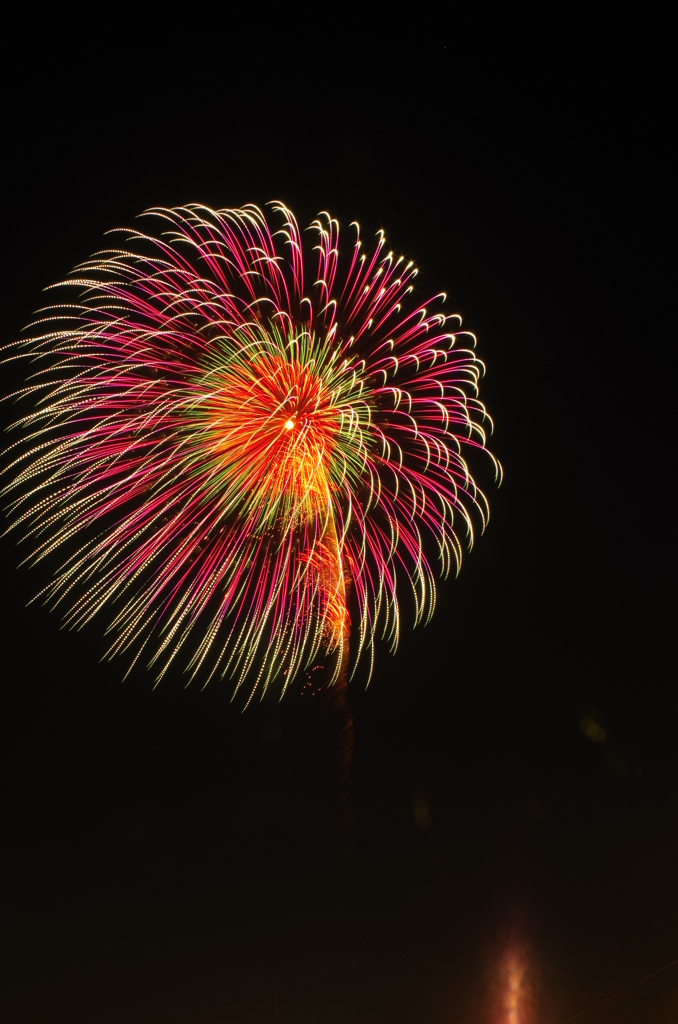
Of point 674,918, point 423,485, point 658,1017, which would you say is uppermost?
point 423,485

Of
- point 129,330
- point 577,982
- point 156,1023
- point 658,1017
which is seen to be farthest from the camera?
point 577,982

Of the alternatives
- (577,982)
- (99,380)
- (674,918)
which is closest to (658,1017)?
(577,982)

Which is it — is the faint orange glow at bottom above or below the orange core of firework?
below

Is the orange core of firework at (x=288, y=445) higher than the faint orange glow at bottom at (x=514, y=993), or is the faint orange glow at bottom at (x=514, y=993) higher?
the orange core of firework at (x=288, y=445)

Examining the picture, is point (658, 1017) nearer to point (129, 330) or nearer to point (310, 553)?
point (310, 553)

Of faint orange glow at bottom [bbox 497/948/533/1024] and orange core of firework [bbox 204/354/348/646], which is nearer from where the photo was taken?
orange core of firework [bbox 204/354/348/646]

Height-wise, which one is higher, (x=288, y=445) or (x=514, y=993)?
(x=288, y=445)

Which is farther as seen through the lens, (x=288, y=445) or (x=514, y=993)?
(x=514, y=993)

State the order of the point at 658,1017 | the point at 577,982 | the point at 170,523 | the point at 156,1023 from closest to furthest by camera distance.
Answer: the point at 170,523
the point at 658,1017
the point at 156,1023
the point at 577,982

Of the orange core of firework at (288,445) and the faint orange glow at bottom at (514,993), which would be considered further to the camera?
the faint orange glow at bottom at (514,993)

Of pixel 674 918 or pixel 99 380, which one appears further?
pixel 674 918

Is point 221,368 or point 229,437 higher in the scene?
point 221,368
